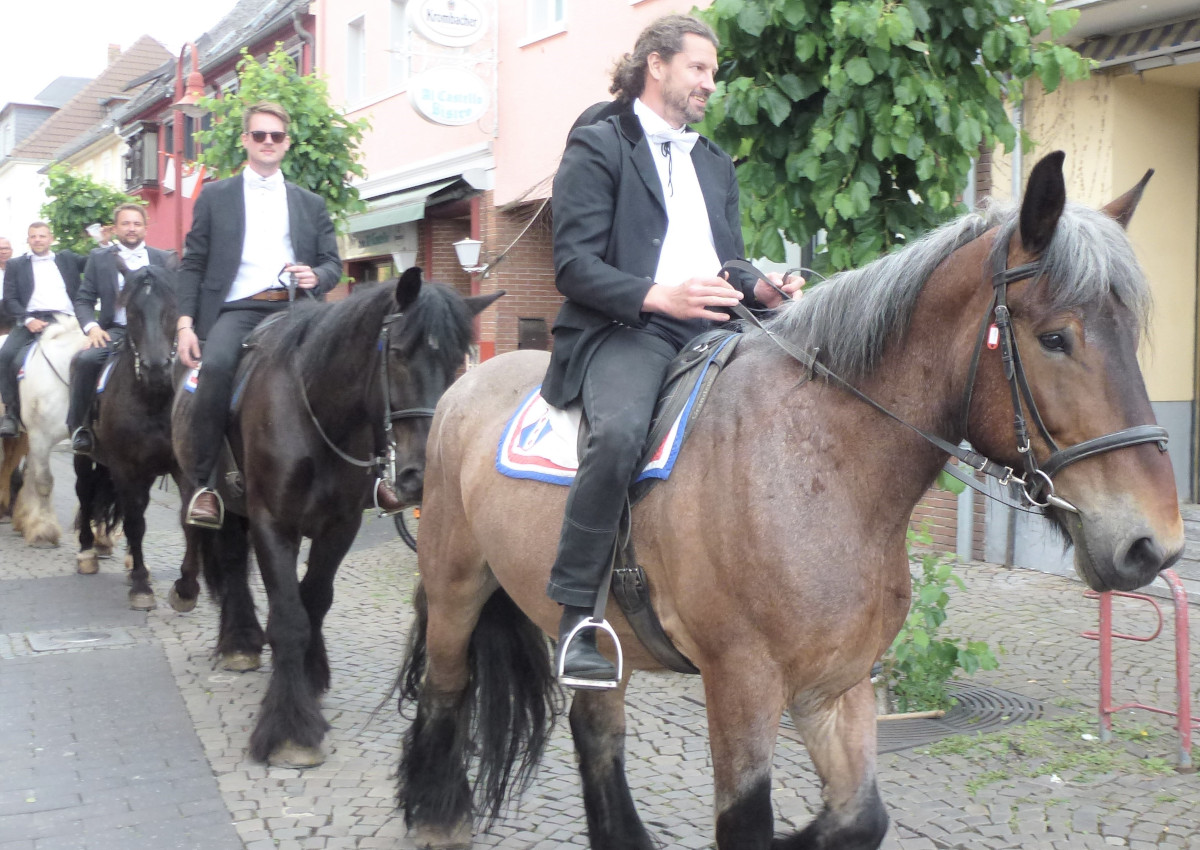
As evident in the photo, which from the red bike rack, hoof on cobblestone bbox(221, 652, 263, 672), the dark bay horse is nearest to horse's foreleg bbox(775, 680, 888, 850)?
the dark bay horse

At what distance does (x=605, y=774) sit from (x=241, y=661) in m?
3.32

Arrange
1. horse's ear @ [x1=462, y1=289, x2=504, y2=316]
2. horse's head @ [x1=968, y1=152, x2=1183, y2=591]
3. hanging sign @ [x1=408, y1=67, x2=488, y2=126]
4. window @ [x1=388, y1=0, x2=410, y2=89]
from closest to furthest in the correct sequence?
horse's head @ [x1=968, y1=152, x2=1183, y2=591]
horse's ear @ [x1=462, y1=289, x2=504, y2=316]
hanging sign @ [x1=408, y1=67, x2=488, y2=126]
window @ [x1=388, y1=0, x2=410, y2=89]

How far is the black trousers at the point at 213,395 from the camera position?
5910mm

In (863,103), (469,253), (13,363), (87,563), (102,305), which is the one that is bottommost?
(87,563)

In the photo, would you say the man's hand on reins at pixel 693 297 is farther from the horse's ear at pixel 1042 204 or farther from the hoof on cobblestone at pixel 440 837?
the hoof on cobblestone at pixel 440 837

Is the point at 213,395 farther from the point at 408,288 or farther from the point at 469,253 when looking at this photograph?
the point at 469,253

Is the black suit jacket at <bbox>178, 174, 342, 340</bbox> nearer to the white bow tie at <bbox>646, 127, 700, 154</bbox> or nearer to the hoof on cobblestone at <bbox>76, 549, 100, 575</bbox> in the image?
the white bow tie at <bbox>646, 127, 700, 154</bbox>

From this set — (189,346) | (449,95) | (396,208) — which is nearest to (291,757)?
(189,346)

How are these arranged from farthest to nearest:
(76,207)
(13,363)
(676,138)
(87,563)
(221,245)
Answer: (76,207), (13,363), (87,563), (221,245), (676,138)

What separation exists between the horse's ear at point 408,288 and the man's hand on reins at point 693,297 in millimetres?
2105

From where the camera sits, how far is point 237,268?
6227mm

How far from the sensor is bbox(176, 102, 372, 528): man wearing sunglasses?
235 inches

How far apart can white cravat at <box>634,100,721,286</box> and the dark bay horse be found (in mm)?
410

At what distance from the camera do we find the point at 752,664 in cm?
282
